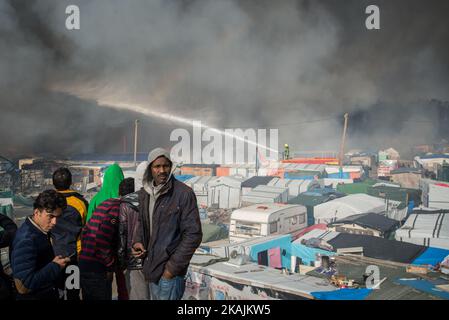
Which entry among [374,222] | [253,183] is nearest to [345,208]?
[374,222]

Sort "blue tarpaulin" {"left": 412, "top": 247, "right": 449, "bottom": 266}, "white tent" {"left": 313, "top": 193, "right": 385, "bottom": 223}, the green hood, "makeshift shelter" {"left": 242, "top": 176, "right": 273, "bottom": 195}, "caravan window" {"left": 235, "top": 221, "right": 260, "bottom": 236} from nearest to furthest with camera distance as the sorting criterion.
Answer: the green hood
"blue tarpaulin" {"left": 412, "top": 247, "right": 449, "bottom": 266}
"caravan window" {"left": 235, "top": 221, "right": 260, "bottom": 236}
"white tent" {"left": 313, "top": 193, "right": 385, "bottom": 223}
"makeshift shelter" {"left": 242, "top": 176, "right": 273, "bottom": 195}

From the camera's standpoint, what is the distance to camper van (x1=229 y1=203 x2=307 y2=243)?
308 inches

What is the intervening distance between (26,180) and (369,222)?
558 inches

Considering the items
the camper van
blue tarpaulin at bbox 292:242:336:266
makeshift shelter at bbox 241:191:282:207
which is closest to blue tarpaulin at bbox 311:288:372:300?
blue tarpaulin at bbox 292:242:336:266

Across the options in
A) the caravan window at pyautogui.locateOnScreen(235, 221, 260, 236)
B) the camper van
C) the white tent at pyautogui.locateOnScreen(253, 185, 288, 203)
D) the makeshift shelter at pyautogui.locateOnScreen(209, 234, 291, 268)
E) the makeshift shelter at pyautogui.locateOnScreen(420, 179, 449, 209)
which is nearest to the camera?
the makeshift shelter at pyautogui.locateOnScreen(209, 234, 291, 268)

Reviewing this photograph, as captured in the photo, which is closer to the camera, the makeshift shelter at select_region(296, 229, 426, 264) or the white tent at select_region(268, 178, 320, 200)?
the makeshift shelter at select_region(296, 229, 426, 264)

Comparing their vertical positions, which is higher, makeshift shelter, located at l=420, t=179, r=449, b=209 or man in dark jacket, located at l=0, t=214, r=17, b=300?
man in dark jacket, located at l=0, t=214, r=17, b=300

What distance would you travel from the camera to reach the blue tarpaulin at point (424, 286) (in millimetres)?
3447

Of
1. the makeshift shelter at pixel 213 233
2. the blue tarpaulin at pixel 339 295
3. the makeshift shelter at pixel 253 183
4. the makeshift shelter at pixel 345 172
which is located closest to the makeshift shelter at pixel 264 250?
the blue tarpaulin at pixel 339 295

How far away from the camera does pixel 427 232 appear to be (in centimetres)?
680

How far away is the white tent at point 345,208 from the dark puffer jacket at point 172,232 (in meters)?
8.48

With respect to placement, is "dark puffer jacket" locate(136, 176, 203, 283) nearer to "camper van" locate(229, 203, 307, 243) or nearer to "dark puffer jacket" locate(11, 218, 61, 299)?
"dark puffer jacket" locate(11, 218, 61, 299)

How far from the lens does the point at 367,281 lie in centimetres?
421

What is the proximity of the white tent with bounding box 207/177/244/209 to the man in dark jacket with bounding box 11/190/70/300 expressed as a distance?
40.2 ft
